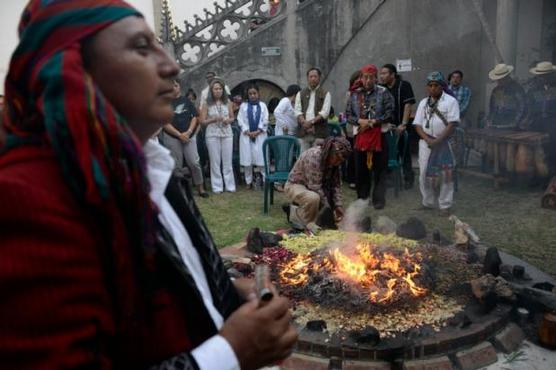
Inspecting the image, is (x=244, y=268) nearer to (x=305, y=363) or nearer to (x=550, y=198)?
(x=305, y=363)

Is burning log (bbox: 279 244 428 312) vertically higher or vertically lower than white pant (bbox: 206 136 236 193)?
lower

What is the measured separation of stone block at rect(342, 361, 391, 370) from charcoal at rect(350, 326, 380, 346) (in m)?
0.14

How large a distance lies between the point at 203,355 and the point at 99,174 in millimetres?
502

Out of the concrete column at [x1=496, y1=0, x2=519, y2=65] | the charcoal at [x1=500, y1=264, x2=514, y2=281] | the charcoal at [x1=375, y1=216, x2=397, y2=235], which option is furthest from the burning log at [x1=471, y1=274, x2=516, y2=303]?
the concrete column at [x1=496, y1=0, x2=519, y2=65]

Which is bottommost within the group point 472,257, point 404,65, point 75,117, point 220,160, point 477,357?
point 477,357

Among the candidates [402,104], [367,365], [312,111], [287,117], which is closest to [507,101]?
[402,104]

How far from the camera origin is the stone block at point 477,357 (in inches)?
139

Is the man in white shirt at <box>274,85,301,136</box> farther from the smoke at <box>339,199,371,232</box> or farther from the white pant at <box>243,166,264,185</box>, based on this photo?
the smoke at <box>339,199,371,232</box>

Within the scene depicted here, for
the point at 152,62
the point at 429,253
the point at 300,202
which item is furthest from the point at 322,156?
the point at 152,62

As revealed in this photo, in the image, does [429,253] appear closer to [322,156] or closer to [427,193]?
[322,156]

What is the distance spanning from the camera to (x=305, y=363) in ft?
11.6

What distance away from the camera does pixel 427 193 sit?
793 cm

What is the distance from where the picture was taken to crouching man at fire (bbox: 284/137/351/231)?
249 inches

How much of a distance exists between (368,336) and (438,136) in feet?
15.4
